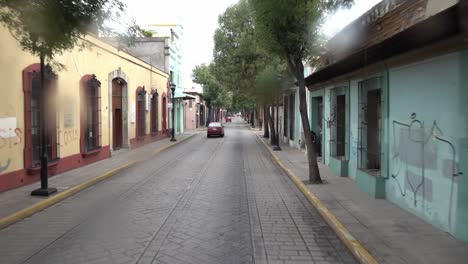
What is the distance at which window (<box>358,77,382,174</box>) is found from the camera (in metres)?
11.5

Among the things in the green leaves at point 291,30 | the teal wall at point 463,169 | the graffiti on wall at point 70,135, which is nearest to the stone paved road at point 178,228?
the teal wall at point 463,169

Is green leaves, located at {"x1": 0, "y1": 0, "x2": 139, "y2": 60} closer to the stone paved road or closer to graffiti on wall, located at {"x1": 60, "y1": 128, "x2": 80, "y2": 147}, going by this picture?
the stone paved road

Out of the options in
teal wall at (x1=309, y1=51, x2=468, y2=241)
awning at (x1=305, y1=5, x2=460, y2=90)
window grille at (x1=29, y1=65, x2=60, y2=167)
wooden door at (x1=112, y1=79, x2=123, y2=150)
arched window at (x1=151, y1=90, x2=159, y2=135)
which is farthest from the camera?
arched window at (x1=151, y1=90, x2=159, y2=135)

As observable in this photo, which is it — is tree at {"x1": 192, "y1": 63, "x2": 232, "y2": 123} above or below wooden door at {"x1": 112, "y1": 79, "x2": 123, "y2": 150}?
above

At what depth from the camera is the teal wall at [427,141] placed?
6668 millimetres

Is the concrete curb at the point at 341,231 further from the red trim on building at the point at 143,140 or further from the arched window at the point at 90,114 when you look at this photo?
the red trim on building at the point at 143,140

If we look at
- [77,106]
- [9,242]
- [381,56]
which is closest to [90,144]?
[77,106]

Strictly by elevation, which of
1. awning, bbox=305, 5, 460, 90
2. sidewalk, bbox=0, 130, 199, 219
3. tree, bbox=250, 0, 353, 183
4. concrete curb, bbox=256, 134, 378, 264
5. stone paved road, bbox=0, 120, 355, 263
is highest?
tree, bbox=250, 0, 353, 183

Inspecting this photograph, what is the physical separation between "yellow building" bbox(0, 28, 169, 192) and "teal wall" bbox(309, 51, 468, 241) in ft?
21.9

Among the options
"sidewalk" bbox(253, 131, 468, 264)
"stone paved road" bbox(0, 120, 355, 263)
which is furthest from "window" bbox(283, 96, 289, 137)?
"sidewalk" bbox(253, 131, 468, 264)

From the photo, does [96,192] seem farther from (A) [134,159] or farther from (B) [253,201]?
(A) [134,159]

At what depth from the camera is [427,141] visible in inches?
310

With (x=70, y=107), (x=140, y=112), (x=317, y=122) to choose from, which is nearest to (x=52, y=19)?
(x=70, y=107)

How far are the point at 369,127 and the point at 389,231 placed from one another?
4831 mm
